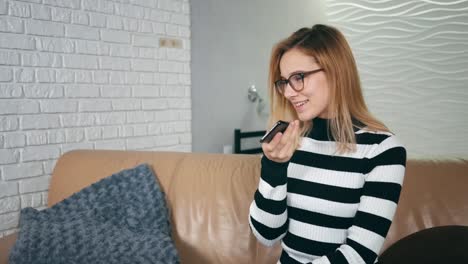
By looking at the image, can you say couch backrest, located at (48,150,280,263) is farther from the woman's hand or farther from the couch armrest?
the woman's hand

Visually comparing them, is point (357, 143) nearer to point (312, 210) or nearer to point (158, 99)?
point (312, 210)

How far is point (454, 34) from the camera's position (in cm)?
323

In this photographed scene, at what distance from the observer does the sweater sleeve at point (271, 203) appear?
0.89m

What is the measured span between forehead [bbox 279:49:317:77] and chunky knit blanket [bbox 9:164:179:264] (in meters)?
0.63

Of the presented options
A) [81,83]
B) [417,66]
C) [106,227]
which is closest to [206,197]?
[106,227]

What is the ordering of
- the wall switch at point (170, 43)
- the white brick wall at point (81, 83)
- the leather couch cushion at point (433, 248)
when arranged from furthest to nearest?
the wall switch at point (170, 43), the white brick wall at point (81, 83), the leather couch cushion at point (433, 248)

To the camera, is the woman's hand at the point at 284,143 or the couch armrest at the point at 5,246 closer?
the woman's hand at the point at 284,143

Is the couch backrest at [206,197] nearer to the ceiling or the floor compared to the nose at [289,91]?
nearer to the floor

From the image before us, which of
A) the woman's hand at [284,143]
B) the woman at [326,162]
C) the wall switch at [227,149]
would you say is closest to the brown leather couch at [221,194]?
the woman at [326,162]

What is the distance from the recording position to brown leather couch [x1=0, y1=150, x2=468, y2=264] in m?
1.12

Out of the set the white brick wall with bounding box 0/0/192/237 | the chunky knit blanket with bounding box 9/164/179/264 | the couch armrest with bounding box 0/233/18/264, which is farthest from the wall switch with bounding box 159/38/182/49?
the couch armrest with bounding box 0/233/18/264

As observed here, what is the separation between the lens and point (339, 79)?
887 millimetres

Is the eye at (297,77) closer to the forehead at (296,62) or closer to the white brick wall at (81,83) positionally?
the forehead at (296,62)

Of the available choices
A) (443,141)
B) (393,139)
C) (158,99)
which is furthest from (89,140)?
(443,141)
